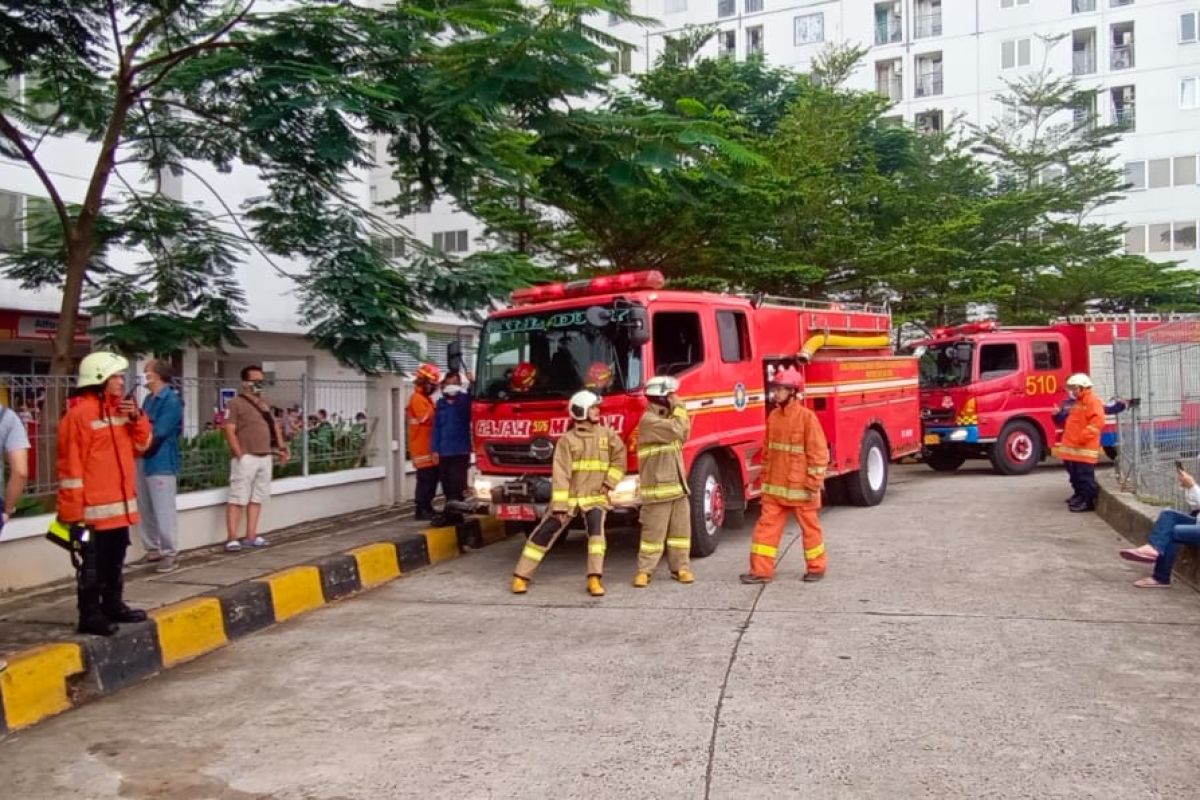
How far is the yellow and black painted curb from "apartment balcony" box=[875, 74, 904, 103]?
110 ft

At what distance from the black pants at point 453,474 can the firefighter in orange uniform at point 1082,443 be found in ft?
21.9

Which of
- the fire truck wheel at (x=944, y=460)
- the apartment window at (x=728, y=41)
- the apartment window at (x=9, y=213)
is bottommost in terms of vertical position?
the fire truck wheel at (x=944, y=460)

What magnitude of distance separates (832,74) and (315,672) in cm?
1967

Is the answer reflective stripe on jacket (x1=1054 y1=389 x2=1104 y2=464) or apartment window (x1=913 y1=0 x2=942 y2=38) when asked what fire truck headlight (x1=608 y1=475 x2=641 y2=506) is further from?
apartment window (x1=913 y1=0 x2=942 y2=38)

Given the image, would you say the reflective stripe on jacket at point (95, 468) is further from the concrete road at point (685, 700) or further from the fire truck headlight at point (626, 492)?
the fire truck headlight at point (626, 492)

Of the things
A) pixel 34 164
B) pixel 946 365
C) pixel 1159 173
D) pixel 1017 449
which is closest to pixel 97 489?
pixel 34 164

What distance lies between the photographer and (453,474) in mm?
9789

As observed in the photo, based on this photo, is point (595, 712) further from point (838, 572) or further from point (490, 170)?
point (490, 170)


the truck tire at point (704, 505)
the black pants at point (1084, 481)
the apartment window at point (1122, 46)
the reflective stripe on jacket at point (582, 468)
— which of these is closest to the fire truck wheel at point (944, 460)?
the black pants at point (1084, 481)

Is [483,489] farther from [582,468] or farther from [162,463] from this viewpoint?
[162,463]

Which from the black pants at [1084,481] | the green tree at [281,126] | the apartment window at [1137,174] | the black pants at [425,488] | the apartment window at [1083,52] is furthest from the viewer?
the apartment window at [1083,52]

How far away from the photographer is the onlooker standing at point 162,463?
7.94m

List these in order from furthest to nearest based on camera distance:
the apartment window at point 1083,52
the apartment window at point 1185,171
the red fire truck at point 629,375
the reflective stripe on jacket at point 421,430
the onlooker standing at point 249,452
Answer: the apartment window at point 1083,52, the apartment window at point 1185,171, the reflective stripe on jacket at point 421,430, the onlooker standing at point 249,452, the red fire truck at point 629,375

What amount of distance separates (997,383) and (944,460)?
2005mm
